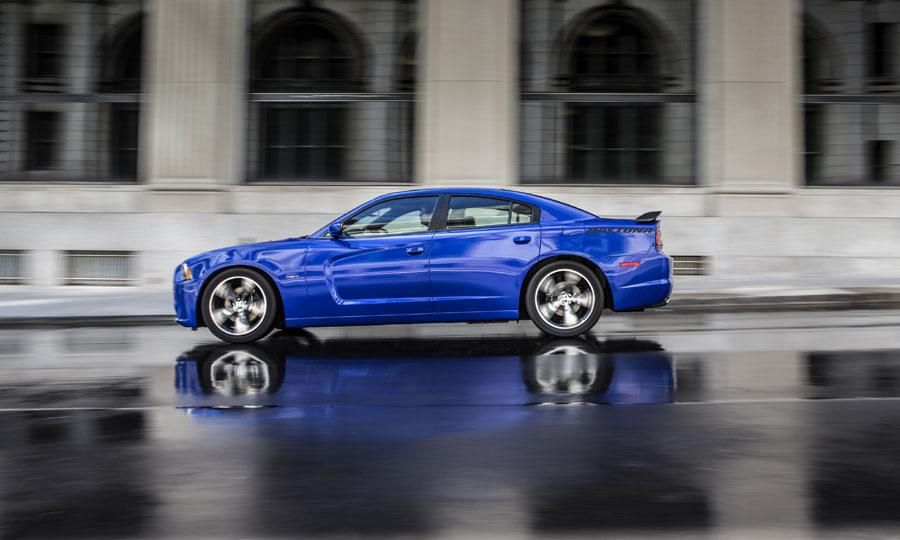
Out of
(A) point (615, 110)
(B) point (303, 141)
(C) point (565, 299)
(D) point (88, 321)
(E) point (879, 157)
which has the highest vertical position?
(A) point (615, 110)

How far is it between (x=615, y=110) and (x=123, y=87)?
8.17 metres

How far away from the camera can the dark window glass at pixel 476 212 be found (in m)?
10.0

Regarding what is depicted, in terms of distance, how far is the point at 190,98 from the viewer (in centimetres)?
1767

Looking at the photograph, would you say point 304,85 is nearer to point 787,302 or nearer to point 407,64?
point 407,64

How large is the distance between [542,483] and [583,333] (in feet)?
18.3

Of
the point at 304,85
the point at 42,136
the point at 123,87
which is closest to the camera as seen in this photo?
the point at 304,85

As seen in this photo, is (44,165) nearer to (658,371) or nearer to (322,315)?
(322,315)

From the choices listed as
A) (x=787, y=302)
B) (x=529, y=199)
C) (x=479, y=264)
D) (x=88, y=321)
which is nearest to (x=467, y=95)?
(x=787, y=302)

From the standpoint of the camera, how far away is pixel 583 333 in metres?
10.4

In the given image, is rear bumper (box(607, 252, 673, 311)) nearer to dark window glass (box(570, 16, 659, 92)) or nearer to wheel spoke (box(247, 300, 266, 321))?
wheel spoke (box(247, 300, 266, 321))

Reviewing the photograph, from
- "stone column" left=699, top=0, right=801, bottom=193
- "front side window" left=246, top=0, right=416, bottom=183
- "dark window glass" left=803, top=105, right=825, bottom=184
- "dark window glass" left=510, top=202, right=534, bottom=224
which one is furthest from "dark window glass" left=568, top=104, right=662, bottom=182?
"dark window glass" left=510, top=202, right=534, bottom=224

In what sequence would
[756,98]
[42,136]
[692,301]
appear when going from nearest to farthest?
[692,301]
[756,98]
[42,136]

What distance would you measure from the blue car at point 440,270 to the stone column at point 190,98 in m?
7.73

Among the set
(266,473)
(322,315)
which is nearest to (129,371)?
(322,315)
